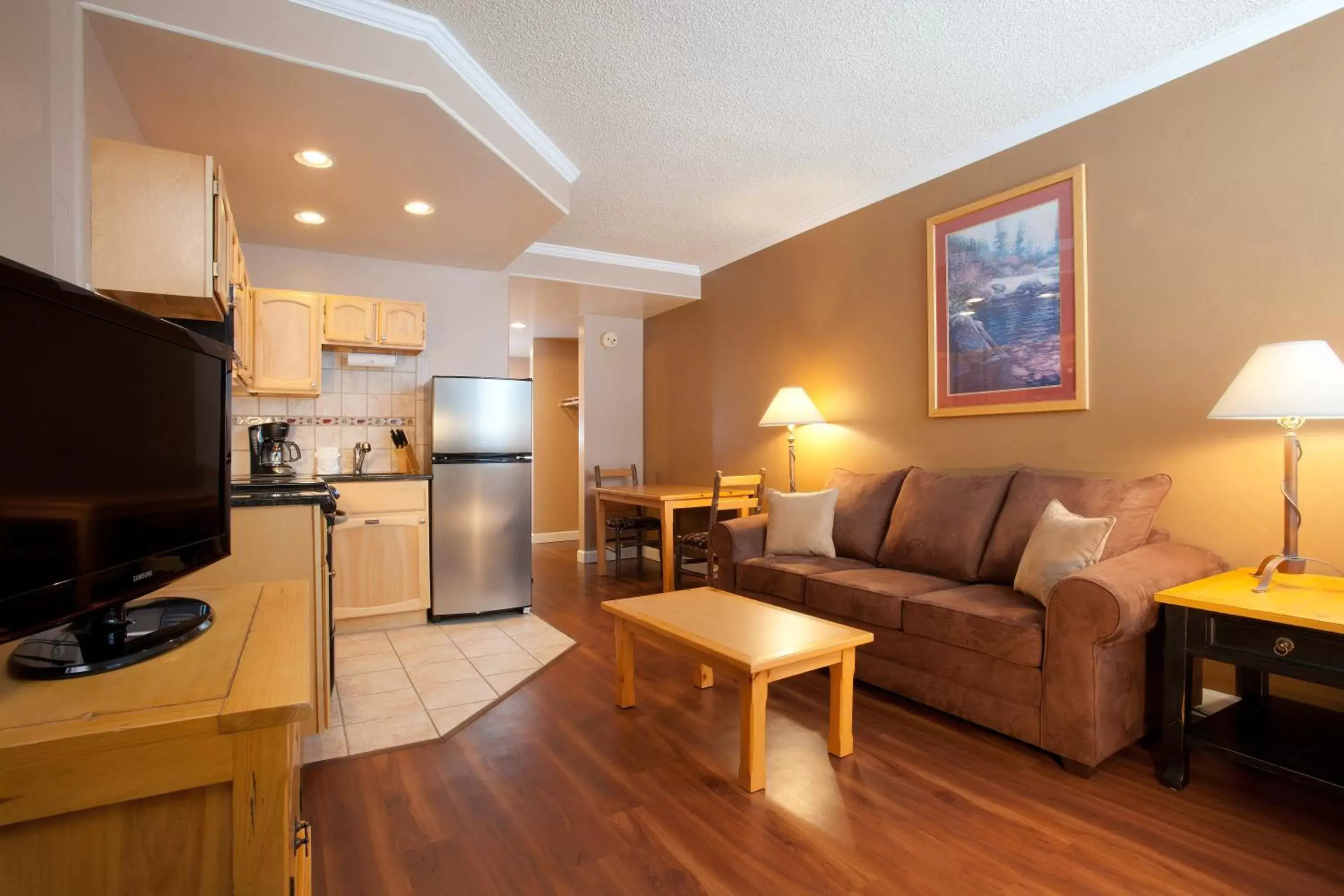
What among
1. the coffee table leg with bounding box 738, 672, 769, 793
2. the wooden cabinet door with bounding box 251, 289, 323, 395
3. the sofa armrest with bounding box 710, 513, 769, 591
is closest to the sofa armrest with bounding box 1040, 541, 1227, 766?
the coffee table leg with bounding box 738, 672, 769, 793

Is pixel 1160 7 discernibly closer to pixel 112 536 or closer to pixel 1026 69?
pixel 1026 69

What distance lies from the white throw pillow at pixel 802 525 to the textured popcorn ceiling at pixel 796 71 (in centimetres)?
182

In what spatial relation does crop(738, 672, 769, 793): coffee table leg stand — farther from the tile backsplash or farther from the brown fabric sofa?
the tile backsplash

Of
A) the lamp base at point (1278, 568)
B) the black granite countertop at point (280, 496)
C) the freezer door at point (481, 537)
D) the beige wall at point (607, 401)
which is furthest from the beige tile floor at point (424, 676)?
the lamp base at point (1278, 568)

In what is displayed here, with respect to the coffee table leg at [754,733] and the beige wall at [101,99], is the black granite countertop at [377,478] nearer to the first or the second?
the beige wall at [101,99]

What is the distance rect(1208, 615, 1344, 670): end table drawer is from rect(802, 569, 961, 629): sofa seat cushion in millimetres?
979

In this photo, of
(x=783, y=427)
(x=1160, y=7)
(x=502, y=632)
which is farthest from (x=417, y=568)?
(x=1160, y=7)

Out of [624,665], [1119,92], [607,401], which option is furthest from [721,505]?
[1119,92]

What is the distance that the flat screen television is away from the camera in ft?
2.67

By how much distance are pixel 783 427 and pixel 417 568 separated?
257cm

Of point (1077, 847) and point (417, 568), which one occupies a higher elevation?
point (417, 568)

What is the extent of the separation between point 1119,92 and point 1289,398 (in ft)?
5.21

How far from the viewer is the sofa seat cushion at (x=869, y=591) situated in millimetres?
2762

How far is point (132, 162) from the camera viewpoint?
6.14 feet
